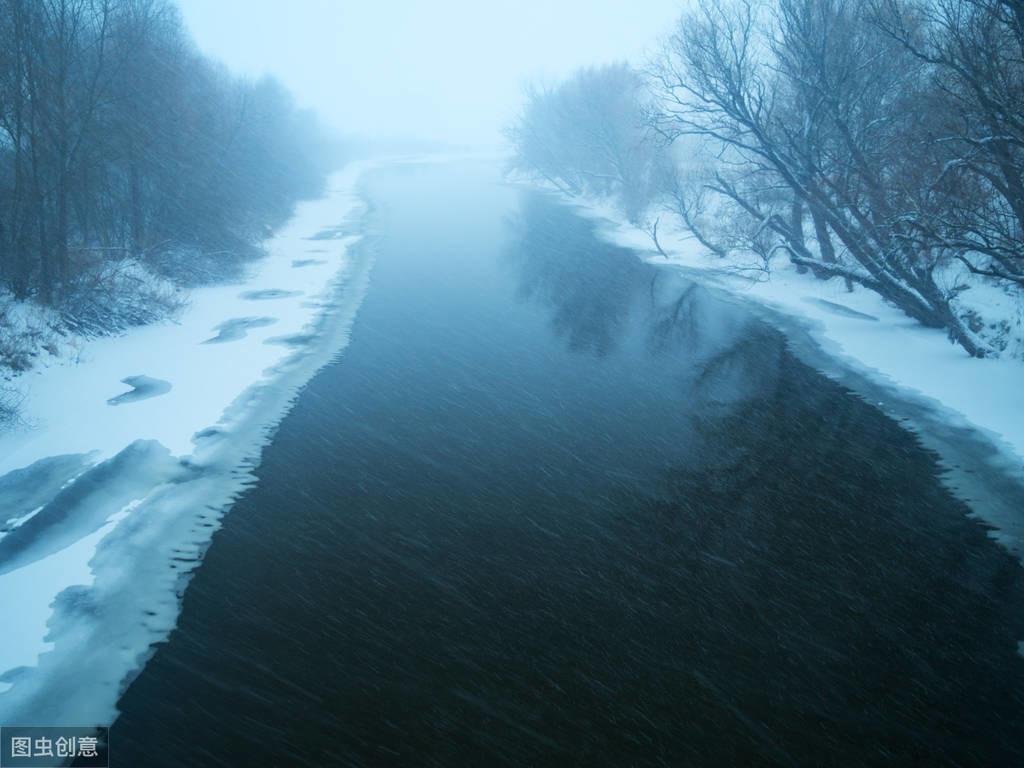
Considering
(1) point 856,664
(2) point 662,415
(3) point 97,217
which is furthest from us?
(3) point 97,217

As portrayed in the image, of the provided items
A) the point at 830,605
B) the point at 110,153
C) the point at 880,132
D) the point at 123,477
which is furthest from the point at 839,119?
the point at 110,153

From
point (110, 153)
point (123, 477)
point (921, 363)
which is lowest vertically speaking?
point (123, 477)

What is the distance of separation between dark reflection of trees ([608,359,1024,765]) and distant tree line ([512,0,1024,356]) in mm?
5606

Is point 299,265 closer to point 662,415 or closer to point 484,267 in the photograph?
point 484,267

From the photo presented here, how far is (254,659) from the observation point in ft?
19.6

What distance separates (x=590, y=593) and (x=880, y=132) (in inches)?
721

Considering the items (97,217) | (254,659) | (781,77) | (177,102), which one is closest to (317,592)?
(254,659)

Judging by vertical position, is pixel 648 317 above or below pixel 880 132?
below

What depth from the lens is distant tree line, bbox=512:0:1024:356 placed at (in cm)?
1195

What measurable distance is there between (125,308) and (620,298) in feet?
46.1

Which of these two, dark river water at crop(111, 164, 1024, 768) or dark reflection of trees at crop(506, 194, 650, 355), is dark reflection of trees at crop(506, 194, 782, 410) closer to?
dark reflection of trees at crop(506, 194, 650, 355)

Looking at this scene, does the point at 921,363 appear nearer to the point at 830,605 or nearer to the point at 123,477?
the point at 830,605

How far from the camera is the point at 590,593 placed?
6.75m

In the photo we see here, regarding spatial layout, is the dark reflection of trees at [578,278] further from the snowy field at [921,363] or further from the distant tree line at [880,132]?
the distant tree line at [880,132]
